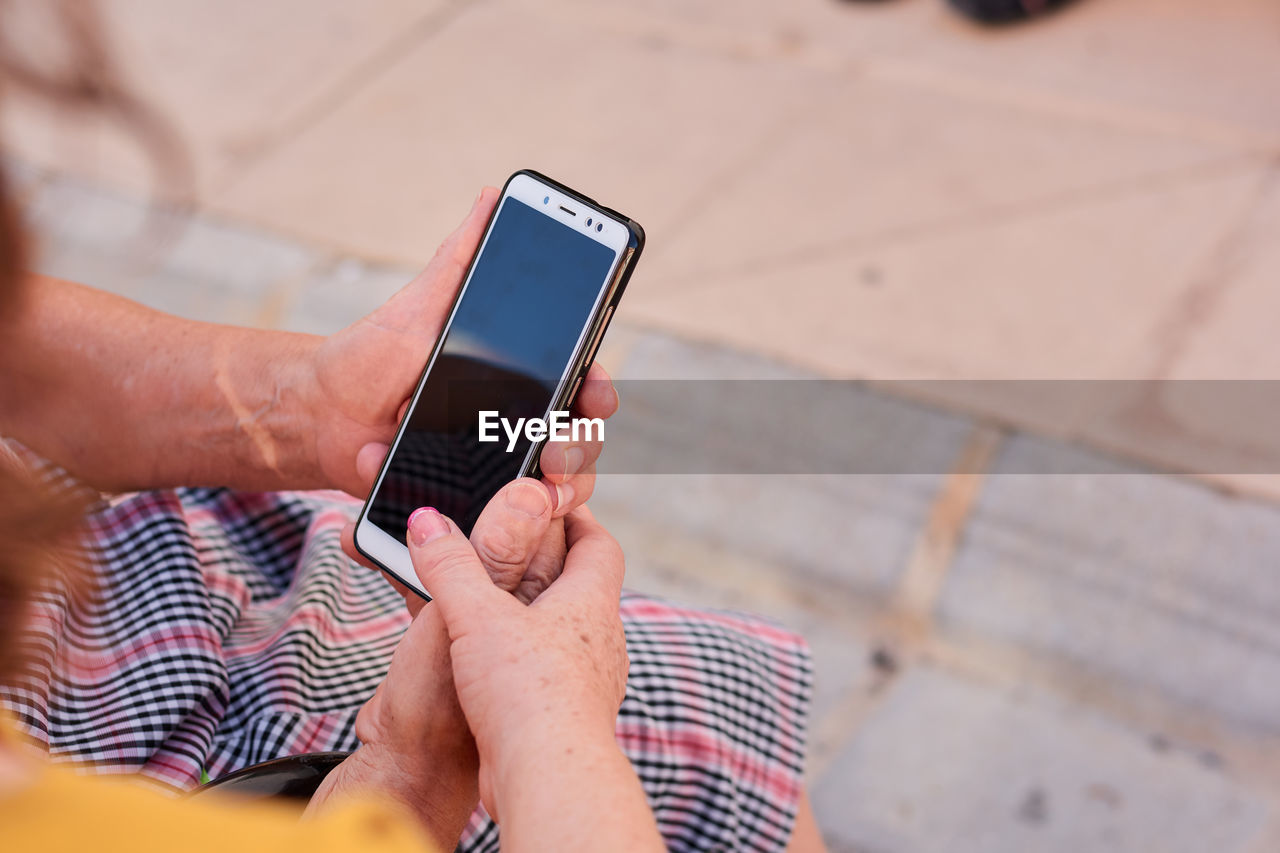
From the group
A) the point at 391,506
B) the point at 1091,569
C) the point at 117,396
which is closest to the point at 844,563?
the point at 1091,569

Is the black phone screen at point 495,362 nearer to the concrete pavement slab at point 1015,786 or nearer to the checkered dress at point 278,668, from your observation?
the checkered dress at point 278,668

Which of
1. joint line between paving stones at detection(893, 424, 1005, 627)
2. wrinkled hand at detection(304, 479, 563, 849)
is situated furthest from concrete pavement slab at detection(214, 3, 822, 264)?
wrinkled hand at detection(304, 479, 563, 849)

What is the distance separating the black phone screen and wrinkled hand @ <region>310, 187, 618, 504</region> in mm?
30

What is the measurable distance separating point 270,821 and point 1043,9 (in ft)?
9.28

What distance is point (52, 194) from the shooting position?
2.46 metres

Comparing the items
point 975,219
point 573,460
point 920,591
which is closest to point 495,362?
point 573,460

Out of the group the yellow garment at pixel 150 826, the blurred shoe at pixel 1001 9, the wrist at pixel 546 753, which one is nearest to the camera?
the yellow garment at pixel 150 826

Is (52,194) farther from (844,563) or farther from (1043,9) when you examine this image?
(1043,9)

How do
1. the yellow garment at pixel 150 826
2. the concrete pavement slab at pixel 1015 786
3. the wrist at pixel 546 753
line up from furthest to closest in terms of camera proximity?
the concrete pavement slab at pixel 1015 786 < the wrist at pixel 546 753 < the yellow garment at pixel 150 826

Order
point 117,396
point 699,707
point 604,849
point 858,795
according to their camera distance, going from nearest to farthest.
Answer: point 604,849 → point 699,707 → point 117,396 → point 858,795

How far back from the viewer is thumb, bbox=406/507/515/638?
861mm

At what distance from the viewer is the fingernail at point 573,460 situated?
106cm

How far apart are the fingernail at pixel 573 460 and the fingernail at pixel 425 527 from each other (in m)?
0.13

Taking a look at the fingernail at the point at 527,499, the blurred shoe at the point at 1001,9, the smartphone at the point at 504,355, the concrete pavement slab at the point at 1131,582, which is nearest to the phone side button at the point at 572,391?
the smartphone at the point at 504,355
